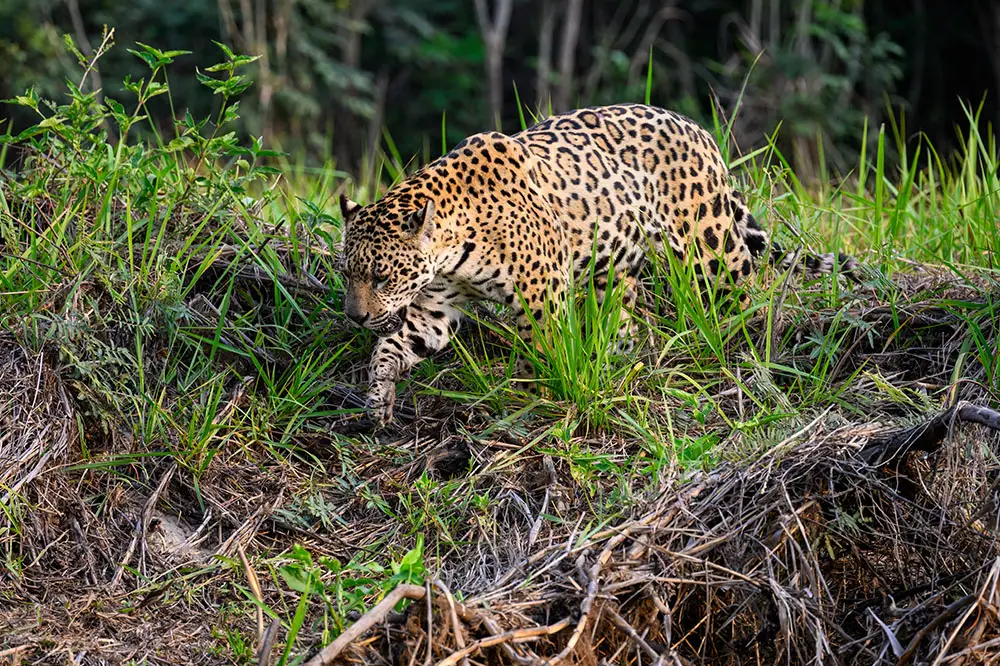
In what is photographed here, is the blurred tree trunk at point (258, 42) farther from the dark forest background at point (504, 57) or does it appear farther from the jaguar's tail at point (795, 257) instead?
the jaguar's tail at point (795, 257)

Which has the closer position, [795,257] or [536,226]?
[536,226]

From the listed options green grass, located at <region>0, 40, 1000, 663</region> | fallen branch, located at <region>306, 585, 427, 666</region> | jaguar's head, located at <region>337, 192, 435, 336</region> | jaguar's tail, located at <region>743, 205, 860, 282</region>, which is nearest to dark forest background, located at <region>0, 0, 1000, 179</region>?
jaguar's tail, located at <region>743, 205, 860, 282</region>

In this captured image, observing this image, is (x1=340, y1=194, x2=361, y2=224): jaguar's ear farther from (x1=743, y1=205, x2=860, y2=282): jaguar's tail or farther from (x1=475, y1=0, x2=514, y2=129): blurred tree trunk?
(x1=475, y1=0, x2=514, y2=129): blurred tree trunk

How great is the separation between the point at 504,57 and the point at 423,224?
15.7 metres

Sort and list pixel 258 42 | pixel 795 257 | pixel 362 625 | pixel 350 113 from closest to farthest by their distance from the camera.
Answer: pixel 362 625
pixel 795 257
pixel 258 42
pixel 350 113

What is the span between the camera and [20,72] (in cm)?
1385

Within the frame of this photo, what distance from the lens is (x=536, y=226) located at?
5.08 m

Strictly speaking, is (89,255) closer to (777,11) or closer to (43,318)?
(43,318)

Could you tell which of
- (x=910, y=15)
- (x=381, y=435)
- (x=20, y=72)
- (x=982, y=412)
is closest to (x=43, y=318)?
(x=381, y=435)

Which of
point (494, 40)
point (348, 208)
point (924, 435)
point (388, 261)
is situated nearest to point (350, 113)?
point (494, 40)

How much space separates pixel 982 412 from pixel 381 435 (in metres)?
2.27

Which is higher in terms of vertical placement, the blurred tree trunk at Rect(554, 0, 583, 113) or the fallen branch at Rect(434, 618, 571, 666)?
the fallen branch at Rect(434, 618, 571, 666)

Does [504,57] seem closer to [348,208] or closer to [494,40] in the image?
[494,40]

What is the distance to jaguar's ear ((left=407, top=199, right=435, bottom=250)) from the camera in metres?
4.82
